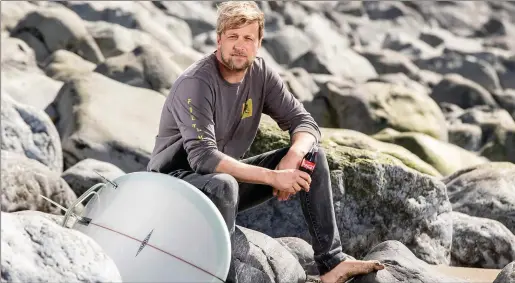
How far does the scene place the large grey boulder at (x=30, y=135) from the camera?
9.56m

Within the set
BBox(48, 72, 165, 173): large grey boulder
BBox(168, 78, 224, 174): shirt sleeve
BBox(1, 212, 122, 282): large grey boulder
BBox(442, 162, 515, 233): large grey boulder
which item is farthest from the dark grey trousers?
BBox(48, 72, 165, 173): large grey boulder

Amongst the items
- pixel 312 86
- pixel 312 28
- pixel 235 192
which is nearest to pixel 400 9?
pixel 312 28

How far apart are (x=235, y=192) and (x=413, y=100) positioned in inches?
467

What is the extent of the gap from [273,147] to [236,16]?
3.01 metres

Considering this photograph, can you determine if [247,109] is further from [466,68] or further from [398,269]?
[466,68]

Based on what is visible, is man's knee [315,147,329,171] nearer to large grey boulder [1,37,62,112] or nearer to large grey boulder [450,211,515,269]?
large grey boulder [450,211,515,269]

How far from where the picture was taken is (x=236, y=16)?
5.18 meters

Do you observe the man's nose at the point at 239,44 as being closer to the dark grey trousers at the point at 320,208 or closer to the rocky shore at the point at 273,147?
the dark grey trousers at the point at 320,208

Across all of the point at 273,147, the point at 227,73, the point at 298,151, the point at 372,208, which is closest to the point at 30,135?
the point at 273,147

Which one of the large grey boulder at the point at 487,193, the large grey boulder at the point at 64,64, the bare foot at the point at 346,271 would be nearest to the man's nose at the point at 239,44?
the bare foot at the point at 346,271

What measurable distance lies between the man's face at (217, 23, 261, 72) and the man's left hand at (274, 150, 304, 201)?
590 millimetres

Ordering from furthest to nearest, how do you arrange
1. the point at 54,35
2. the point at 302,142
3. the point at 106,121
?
the point at 54,35 < the point at 106,121 < the point at 302,142

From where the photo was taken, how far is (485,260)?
8.00 metres

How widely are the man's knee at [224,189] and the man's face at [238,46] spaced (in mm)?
764
